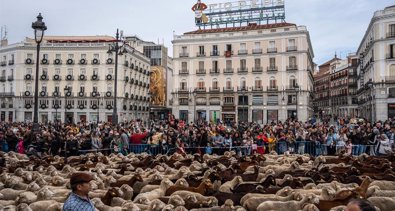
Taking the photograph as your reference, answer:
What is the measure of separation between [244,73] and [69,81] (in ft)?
103

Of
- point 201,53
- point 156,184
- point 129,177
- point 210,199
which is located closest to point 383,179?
point 210,199

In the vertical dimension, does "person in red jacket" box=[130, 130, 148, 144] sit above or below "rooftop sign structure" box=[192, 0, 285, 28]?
below

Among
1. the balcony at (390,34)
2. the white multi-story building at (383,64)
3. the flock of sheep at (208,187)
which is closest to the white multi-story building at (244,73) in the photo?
the white multi-story building at (383,64)

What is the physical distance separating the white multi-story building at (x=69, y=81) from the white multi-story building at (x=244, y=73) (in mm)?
12343

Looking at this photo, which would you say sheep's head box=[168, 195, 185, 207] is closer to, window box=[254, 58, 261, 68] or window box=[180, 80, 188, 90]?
window box=[254, 58, 261, 68]

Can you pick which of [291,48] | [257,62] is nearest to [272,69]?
[257,62]

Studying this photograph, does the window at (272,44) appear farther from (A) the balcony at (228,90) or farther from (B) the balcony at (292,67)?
(A) the balcony at (228,90)

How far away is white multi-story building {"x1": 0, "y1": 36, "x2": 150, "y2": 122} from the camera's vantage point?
6838 centimetres

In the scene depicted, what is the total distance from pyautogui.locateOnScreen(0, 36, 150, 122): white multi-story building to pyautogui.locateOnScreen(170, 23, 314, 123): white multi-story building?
1234 cm

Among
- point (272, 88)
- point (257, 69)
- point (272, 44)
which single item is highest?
point (272, 44)

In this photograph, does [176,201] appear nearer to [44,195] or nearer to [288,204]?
[288,204]

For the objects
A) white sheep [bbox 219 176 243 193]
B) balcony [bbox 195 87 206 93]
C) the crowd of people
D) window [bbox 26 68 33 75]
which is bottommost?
white sheep [bbox 219 176 243 193]

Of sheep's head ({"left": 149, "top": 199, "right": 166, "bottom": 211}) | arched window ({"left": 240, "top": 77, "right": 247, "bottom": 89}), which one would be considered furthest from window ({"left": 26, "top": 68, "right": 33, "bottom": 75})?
sheep's head ({"left": 149, "top": 199, "right": 166, "bottom": 211})

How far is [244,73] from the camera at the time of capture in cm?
6181
